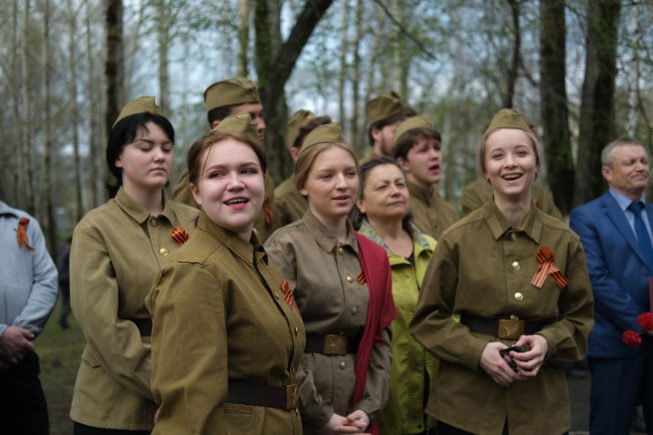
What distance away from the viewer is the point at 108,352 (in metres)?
3.20

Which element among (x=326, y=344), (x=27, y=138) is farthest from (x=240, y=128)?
(x=27, y=138)

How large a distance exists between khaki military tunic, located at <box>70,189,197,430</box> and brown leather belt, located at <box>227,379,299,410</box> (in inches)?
32.8

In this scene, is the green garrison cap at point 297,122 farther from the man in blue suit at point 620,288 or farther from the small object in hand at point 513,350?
the small object in hand at point 513,350

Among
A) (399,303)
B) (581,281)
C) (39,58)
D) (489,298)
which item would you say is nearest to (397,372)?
(399,303)

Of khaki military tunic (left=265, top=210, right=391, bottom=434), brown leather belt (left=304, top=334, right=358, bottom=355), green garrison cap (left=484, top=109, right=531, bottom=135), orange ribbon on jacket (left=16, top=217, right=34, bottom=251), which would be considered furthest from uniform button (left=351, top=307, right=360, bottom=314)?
orange ribbon on jacket (left=16, top=217, right=34, bottom=251)

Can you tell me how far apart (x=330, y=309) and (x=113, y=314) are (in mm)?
925

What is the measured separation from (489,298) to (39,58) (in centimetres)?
2965

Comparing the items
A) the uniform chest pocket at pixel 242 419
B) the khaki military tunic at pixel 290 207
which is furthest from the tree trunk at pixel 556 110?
the uniform chest pocket at pixel 242 419

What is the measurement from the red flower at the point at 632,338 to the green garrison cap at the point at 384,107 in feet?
9.10

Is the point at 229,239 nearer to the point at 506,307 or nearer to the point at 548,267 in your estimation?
the point at 506,307

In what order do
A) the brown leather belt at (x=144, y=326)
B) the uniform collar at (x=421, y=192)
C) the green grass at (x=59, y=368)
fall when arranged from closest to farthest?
the brown leather belt at (x=144, y=326)
the uniform collar at (x=421, y=192)
the green grass at (x=59, y=368)

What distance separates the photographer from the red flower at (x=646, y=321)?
4621 millimetres

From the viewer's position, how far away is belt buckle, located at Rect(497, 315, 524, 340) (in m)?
3.54

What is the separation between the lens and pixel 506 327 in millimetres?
3541
